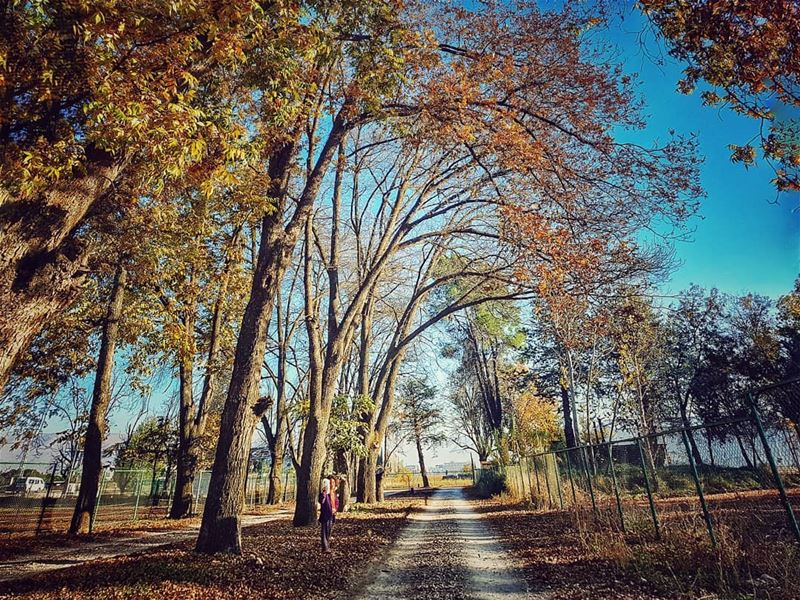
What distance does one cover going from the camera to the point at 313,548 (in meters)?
8.12

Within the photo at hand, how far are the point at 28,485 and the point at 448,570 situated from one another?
50.9 ft

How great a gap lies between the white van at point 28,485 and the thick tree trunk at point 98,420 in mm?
3377

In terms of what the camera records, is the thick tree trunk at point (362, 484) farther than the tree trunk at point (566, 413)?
No

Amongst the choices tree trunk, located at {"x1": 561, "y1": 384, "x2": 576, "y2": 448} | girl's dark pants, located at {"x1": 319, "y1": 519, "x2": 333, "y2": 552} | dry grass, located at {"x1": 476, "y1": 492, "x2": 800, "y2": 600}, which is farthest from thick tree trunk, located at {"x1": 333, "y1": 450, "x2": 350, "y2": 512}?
tree trunk, located at {"x1": 561, "y1": 384, "x2": 576, "y2": 448}

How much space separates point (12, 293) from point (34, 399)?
50.3 feet

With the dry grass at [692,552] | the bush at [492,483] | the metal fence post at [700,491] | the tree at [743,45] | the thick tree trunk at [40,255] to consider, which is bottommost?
the bush at [492,483]

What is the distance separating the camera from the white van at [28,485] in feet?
45.1

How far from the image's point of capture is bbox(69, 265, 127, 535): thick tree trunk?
11851 mm

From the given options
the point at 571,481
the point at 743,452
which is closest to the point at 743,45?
the point at 743,452

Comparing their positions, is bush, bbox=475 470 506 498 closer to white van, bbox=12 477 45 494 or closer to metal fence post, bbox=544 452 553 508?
metal fence post, bbox=544 452 553 508

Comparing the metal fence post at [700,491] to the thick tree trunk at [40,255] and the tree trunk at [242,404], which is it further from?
the thick tree trunk at [40,255]

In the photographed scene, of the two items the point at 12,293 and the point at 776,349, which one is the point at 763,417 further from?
the point at 776,349

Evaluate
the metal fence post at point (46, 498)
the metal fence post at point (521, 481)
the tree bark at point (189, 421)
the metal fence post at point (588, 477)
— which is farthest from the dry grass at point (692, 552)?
the metal fence post at point (46, 498)

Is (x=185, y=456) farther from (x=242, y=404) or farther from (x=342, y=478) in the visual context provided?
(x=242, y=404)
